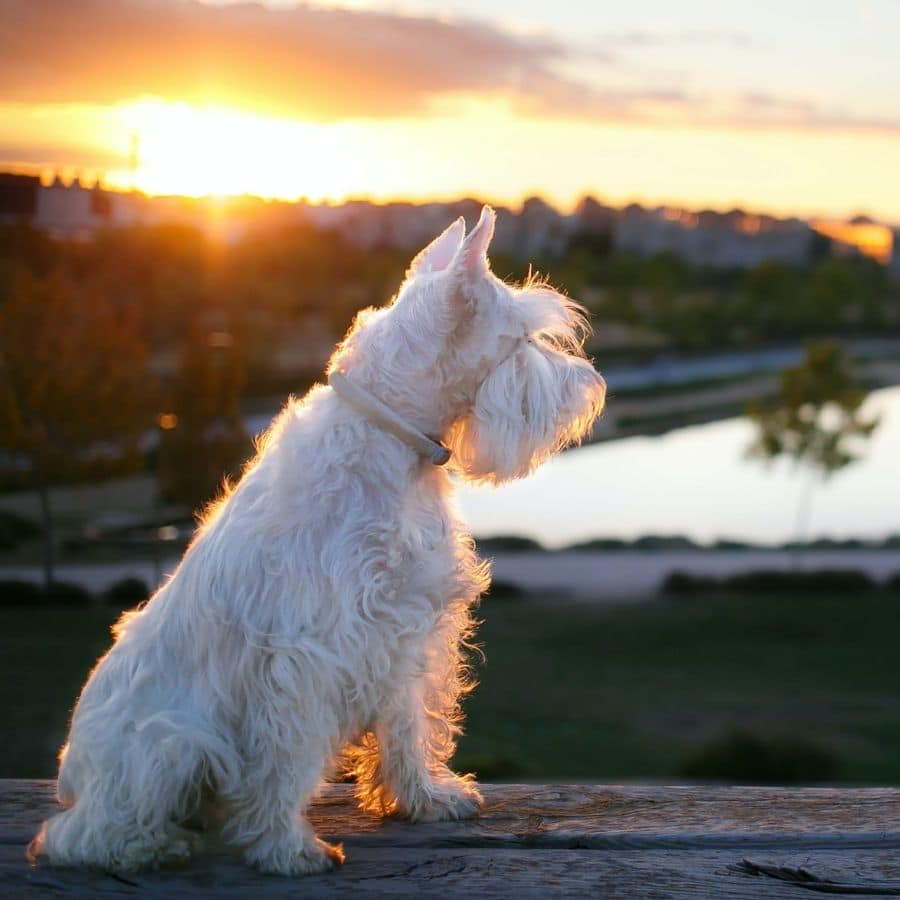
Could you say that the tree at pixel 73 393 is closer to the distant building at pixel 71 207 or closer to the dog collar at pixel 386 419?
the distant building at pixel 71 207

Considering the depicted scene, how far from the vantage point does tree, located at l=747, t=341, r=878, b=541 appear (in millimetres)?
30000

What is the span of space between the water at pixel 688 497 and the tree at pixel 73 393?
884 centimetres

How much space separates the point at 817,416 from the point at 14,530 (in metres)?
18.6

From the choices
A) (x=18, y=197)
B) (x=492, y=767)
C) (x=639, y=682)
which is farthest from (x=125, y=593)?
(x=18, y=197)

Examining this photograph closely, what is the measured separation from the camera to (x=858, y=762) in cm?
1319

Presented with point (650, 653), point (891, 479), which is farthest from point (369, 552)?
point (891, 479)

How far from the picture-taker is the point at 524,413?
123 inches

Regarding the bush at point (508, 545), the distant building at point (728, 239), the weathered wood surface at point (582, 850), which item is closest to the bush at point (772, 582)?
the bush at point (508, 545)

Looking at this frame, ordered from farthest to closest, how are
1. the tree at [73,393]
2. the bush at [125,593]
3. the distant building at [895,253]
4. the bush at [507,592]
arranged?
the distant building at [895,253] < the bush at [507,592] < the bush at [125,593] < the tree at [73,393]

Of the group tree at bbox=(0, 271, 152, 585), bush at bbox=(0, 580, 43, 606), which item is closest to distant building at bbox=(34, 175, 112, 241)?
tree at bbox=(0, 271, 152, 585)

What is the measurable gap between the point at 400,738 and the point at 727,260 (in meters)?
63.6

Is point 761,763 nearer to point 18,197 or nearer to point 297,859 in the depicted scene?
point 18,197

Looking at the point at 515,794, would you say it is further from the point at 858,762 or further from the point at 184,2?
the point at 858,762

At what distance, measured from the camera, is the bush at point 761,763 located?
11523mm
